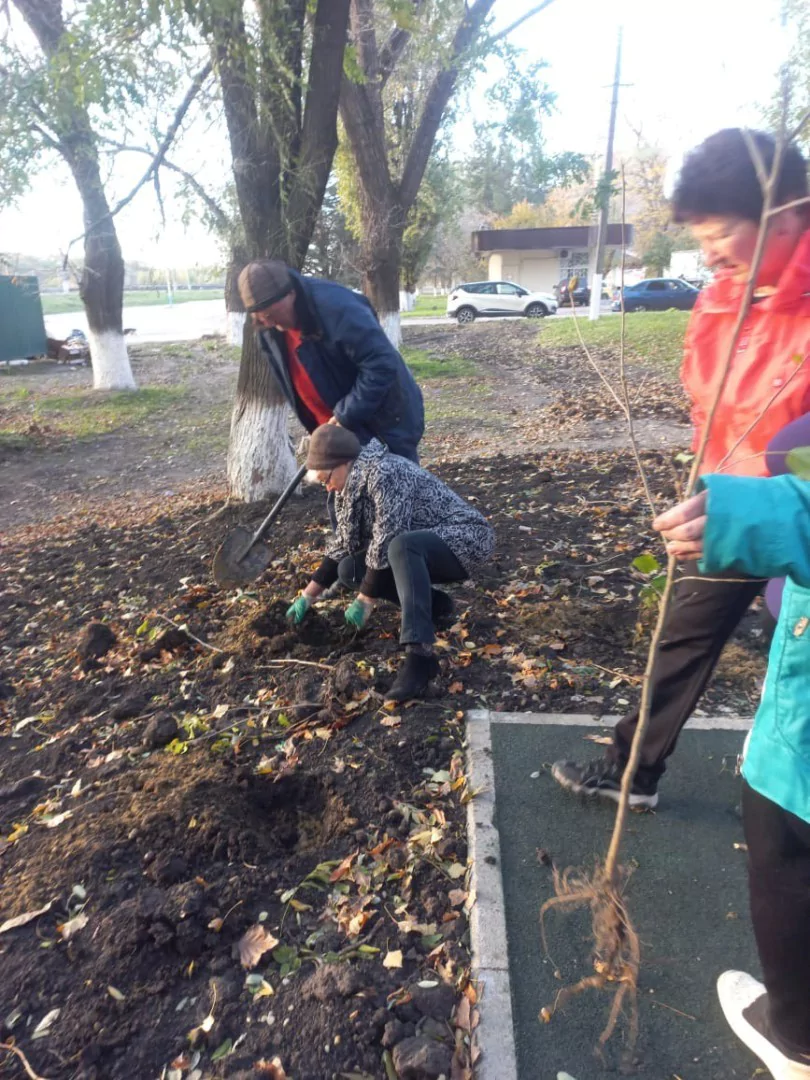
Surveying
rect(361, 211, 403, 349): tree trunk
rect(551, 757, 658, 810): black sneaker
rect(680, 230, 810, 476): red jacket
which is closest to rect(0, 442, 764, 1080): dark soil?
rect(551, 757, 658, 810): black sneaker

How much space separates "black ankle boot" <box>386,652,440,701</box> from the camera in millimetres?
3215

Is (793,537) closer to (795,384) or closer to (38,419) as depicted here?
(795,384)

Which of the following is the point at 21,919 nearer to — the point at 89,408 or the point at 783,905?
the point at 783,905

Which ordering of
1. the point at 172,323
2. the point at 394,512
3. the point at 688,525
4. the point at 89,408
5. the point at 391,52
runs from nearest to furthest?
1. the point at 688,525
2. the point at 394,512
3. the point at 391,52
4. the point at 89,408
5. the point at 172,323

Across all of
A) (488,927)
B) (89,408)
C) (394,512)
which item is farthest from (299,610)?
(89,408)

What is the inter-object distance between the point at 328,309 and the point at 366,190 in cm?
859

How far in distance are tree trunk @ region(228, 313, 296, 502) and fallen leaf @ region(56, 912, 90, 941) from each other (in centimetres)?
404

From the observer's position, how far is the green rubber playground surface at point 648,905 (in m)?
1.87

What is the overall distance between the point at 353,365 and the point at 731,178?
91.9 inches

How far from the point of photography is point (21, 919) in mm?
2359

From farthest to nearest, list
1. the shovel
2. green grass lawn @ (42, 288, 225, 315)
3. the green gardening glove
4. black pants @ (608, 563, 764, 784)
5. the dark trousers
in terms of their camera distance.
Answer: green grass lawn @ (42, 288, 225, 315)
the shovel
the green gardening glove
the dark trousers
black pants @ (608, 563, 764, 784)

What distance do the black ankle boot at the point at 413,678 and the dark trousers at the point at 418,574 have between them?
0.27 feet

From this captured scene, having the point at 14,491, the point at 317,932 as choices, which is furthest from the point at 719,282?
the point at 14,491

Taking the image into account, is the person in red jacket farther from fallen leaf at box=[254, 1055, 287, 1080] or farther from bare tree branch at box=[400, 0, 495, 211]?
bare tree branch at box=[400, 0, 495, 211]
